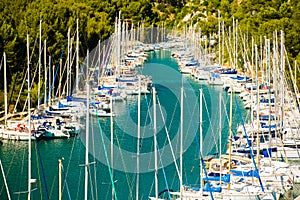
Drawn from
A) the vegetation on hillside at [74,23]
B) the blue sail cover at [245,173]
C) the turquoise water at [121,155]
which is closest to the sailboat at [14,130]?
the turquoise water at [121,155]

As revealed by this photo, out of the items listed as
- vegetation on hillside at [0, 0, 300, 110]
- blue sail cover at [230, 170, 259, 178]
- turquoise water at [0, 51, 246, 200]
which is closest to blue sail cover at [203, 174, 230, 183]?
blue sail cover at [230, 170, 259, 178]

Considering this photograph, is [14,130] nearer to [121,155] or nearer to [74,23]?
Result: [121,155]

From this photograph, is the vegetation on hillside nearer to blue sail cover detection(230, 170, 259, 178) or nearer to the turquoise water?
the turquoise water

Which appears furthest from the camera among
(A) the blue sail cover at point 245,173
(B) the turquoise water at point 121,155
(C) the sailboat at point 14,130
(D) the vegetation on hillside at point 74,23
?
(D) the vegetation on hillside at point 74,23

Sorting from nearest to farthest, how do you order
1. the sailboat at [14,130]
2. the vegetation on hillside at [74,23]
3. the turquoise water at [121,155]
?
the turquoise water at [121,155] < the sailboat at [14,130] < the vegetation on hillside at [74,23]

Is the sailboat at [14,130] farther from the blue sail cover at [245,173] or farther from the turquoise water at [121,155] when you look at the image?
the blue sail cover at [245,173]

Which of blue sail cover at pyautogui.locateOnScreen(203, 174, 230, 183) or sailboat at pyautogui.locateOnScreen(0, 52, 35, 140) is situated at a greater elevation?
sailboat at pyautogui.locateOnScreen(0, 52, 35, 140)

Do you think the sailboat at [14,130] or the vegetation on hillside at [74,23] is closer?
the sailboat at [14,130]

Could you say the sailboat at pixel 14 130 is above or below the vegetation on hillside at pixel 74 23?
below

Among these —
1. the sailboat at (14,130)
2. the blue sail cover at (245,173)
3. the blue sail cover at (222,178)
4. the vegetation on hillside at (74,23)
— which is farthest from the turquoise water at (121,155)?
the vegetation on hillside at (74,23)

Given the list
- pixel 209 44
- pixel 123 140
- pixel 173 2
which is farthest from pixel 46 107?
pixel 173 2

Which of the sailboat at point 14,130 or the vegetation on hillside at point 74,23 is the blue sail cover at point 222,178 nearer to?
the vegetation on hillside at point 74,23

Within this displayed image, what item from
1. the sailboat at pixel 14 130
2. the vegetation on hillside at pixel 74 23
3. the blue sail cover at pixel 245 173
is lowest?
the blue sail cover at pixel 245 173

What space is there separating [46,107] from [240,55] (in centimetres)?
1737
